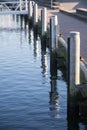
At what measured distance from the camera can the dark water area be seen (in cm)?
1470

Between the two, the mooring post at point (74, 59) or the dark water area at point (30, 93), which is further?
the dark water area at point (30, 93)

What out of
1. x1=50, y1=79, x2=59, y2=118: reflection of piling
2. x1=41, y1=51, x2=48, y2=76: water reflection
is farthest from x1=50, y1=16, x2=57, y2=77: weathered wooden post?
x1=50, y1=79, x2=59, y2=118: reflection of piling

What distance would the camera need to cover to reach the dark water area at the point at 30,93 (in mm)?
14703

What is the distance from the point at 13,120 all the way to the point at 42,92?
3960mm

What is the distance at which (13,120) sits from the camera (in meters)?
14.8

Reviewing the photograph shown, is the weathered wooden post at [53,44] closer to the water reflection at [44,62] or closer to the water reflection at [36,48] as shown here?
the water reflection at [44,62]

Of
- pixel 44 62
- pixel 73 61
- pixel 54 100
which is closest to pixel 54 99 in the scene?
pixel 54 100

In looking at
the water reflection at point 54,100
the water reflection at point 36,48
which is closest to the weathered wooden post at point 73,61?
the water reflection at point 54,100

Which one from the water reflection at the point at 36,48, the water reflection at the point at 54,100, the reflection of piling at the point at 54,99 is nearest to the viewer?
the water reflection at the point at 54,100

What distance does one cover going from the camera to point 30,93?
725 inches

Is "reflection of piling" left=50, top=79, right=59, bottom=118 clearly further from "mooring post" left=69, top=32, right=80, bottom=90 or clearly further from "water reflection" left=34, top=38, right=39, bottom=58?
"water reflection" left=34, top=38, right=39, bottom=58

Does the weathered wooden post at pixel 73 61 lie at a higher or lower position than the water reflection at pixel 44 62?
higher

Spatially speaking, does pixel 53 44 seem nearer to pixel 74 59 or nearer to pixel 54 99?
pixel 54 99

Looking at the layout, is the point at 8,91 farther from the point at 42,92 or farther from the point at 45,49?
the point at 45,49
